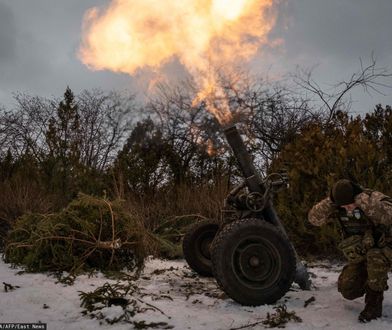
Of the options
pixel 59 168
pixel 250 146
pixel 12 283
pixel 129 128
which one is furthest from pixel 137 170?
pixel 129 128

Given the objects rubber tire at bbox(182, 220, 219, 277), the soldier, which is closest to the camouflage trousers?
the soldier

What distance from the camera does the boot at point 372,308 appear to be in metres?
3.49

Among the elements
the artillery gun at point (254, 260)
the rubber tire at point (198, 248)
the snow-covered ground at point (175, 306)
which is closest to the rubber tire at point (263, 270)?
the artillery gun at point (254, 260)

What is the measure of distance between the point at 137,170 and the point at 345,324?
927cm

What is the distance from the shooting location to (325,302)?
13.4ft

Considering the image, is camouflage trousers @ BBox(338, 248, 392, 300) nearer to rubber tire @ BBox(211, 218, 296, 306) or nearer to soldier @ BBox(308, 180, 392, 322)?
soldier @ BBox(308, 180, 392, 322)

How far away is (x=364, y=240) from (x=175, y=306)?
1719mm

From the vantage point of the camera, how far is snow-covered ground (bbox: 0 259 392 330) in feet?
11.3

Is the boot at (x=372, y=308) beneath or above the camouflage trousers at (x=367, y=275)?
beneath

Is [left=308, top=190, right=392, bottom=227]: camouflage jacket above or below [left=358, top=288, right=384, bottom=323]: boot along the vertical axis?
above

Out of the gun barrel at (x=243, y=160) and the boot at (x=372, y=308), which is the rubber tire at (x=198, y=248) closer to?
the gun barrel at (x=243, y=160)

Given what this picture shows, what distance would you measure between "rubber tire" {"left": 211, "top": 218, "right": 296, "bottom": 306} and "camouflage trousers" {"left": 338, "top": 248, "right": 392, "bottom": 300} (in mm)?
526

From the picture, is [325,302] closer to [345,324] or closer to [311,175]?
[345,324]

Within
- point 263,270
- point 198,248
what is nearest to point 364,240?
point 263,270
